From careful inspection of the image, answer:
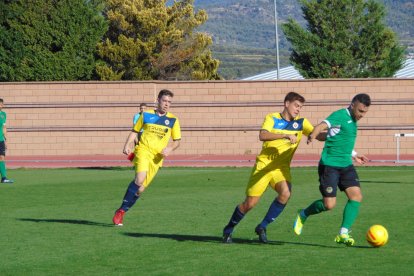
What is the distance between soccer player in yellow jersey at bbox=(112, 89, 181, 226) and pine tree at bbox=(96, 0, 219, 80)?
35.1 metres

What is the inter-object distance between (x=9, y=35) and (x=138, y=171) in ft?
109

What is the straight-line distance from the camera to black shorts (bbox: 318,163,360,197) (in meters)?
11.8

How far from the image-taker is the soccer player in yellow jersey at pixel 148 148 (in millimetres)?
14523

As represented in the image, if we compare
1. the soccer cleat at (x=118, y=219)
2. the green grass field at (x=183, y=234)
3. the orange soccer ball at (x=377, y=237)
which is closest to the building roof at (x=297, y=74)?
the green grass field at (x=183, y=234)

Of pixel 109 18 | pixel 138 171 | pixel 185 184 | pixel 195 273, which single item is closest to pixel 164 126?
pixel 138 171

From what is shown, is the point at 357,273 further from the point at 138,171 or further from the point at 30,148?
the point at 30,148

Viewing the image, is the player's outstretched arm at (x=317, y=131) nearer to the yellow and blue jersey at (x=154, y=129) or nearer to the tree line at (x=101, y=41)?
the yellow and blue jersey at (x=154, y=129)

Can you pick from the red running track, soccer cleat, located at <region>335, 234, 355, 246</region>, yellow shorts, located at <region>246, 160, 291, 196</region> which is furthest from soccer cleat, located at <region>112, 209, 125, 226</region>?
the red running track

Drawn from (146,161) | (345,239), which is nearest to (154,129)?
(146,161)

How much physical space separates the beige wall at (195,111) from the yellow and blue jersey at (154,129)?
22792 mm

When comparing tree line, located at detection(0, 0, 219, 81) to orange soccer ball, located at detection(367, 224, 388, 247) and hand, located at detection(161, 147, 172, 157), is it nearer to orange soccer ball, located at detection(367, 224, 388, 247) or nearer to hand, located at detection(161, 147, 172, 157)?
hand, located at detection(161, 147, 172, 157)

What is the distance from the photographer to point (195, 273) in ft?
33.3

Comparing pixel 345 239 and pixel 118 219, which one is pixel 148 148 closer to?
pixel 118 219

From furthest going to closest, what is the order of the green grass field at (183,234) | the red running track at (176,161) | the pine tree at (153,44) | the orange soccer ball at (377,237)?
the pine tree at (153,44)
the red running track at (176,161)
the orange soccer ball at (377,237)
the green grass field at (183,234)
